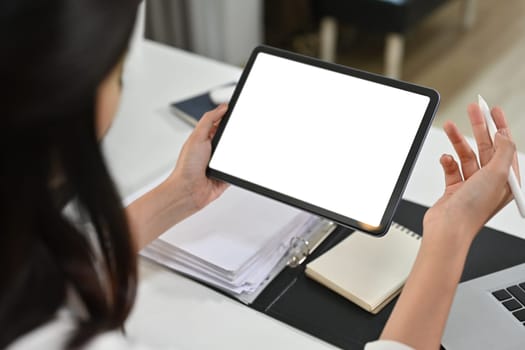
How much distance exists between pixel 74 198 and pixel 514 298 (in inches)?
21.5

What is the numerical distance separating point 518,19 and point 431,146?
2.29m

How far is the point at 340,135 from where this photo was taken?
0.85 metres

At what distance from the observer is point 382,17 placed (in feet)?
7.95

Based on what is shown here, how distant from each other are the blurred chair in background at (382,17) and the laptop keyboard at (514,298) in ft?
5.70

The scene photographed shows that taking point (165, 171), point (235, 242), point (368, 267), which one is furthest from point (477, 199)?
point (165, 171)

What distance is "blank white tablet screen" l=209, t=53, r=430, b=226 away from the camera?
81 cm

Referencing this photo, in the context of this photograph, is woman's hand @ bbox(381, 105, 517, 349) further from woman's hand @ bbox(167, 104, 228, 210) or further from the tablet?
woman's hand @ bbox(167, 104, 228, 210)

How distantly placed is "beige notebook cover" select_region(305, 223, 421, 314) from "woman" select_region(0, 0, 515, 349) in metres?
0.09

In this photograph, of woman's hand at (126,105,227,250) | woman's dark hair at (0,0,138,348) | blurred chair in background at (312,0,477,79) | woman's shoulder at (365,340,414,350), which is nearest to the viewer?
woman's dark hair at (0,0,138,348)

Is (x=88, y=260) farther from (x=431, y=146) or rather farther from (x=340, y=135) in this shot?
(x=431, y=146)

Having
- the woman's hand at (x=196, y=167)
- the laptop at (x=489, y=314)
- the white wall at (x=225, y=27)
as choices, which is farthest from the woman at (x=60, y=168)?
the white wall at (x=225, y=27)

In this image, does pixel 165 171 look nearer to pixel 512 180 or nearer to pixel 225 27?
pixel 512 180

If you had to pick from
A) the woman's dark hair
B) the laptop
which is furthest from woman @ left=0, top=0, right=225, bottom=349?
the laptop

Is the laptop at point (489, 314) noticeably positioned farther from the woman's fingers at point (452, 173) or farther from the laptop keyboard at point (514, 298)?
the woman's fingers at point (452, 173)
